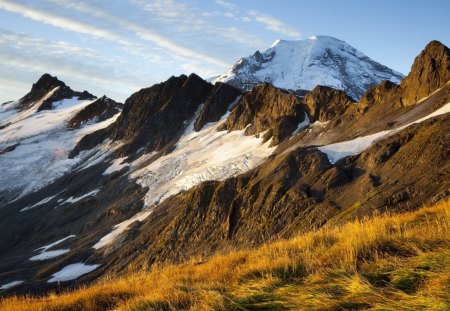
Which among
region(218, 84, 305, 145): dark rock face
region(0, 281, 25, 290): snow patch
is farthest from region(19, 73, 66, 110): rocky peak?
region(0, 281, 25, 290): snow patch

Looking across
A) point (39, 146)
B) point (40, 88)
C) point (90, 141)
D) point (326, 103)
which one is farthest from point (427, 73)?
point (40, 88)

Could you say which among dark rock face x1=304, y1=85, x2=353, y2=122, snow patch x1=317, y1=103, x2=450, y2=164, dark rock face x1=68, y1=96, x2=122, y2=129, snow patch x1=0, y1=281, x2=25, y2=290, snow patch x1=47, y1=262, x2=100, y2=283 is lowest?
snow patch x1=0, y1=281, x2=25, y2=290

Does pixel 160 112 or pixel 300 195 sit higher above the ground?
pixel 160 112

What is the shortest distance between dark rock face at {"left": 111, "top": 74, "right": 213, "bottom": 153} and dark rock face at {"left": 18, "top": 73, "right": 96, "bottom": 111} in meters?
64.6

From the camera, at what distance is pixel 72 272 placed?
56.9m

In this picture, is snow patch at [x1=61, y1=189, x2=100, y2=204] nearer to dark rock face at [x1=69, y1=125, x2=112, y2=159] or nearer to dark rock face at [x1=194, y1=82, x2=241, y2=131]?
dark rock face at [x1=194, y1=82, x2=241, y2=131]

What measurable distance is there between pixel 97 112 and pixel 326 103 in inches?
3638

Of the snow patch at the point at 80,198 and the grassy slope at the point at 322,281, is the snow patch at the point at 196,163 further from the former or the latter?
the grassy slope at the point at 322,281

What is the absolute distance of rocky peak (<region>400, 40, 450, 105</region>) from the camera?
159 ft

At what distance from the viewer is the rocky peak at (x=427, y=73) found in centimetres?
4847

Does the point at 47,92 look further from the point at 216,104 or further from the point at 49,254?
the point at 49,254

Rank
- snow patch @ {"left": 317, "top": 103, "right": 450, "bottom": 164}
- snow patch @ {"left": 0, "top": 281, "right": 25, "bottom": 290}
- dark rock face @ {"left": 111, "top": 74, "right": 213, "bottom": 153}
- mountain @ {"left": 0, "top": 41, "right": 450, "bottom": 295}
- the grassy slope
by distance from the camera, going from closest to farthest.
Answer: the grassy slope
mountain @ {"left": 0, "top": 41, "right": 450, "bottom": 295}
snow patch @ {"left": 317, "top": 103, "right": 450, "bottom": 164}
snow patch @ {"left": 0, "top": 281, "right": 25, "bottom": 290}
dark rock face @ {"left": 111, "top": 74, "right": 213, "bottom": 153}

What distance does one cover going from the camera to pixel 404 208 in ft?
93.8

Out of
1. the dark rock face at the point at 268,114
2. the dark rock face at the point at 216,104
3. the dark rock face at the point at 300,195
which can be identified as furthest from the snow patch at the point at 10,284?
the dark rock face at the point at 216,104
